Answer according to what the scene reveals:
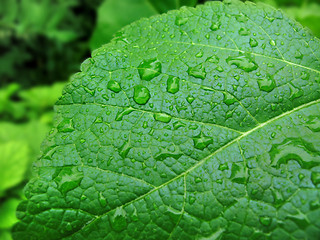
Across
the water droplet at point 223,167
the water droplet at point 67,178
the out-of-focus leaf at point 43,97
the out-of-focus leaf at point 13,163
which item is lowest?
the water droplet at point 223,167

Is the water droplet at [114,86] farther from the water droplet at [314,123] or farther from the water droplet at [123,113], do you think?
the water droplet at [314,123]

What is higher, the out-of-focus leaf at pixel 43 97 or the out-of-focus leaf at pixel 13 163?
the out-of-focus leaf at pixel 43 97

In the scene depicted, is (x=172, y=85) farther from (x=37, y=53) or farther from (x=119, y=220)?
(x=37, y=53)

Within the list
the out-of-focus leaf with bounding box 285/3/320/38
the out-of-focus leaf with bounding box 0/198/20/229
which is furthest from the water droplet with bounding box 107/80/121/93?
the out-of-focus leaf with bounding box 0/198/20/229

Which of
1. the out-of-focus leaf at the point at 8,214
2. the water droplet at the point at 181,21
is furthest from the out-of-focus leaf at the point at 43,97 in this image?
the water droplet at the point at 181,21

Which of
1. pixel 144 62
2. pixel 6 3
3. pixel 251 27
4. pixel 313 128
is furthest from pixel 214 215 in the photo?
pixel 6 3

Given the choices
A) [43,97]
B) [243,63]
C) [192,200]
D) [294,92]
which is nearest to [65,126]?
[192,200]
